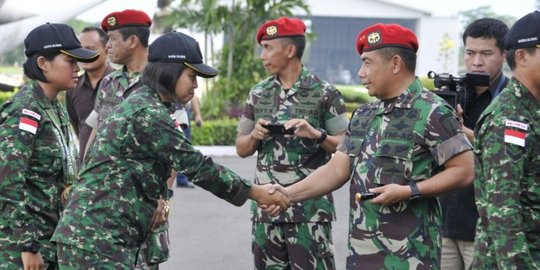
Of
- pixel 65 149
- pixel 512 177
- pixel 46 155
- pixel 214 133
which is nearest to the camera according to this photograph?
pixel 512 177

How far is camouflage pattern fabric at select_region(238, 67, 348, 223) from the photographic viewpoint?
20.2 feet

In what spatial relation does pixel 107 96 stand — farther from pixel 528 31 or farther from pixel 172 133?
pixel 528 31

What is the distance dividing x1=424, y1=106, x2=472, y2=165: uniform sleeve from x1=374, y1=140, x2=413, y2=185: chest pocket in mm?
106

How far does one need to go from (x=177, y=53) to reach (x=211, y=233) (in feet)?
20.8

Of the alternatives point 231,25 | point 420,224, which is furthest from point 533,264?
point 231,25

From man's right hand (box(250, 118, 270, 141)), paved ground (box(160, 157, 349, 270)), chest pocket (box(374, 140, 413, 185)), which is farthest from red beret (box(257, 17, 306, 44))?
paved ground (box(160, 157, 349, 270))

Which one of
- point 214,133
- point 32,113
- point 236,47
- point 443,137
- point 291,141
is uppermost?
point 443,137

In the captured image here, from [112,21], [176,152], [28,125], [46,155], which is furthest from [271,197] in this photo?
[112,21]

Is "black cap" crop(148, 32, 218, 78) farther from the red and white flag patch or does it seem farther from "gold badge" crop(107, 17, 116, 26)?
"gold badge" crop(107, 17, 116, 26)

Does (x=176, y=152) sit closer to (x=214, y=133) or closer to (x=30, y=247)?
(x=30, y=247)

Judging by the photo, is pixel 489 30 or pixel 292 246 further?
pixel 292 246

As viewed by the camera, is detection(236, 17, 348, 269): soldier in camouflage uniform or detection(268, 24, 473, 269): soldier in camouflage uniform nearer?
detection(268, 24, 473, 269): soldier in camouflage uniform

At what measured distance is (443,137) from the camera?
458 centimetres

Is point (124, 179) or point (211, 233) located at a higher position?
point (124, 179)
